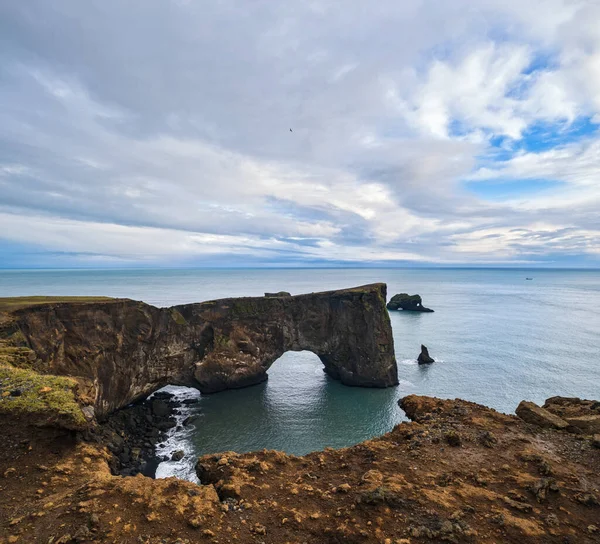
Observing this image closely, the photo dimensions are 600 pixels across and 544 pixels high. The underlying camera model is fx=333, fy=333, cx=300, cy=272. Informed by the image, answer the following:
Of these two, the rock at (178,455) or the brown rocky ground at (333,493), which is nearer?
the brown rocky ground at (333,493)

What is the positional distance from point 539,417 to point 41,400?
22137 millimetres

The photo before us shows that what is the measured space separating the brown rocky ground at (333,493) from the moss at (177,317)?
30103mm

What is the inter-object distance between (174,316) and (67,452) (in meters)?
31.0

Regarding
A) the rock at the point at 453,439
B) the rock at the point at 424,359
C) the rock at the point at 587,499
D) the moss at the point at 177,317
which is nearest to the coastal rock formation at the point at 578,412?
the rock at the point at 587,499

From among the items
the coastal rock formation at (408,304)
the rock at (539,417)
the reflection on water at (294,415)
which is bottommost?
the reflection on water at (294,415)

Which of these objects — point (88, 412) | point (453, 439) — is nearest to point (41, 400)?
point (88, 412)

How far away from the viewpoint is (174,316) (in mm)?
43781

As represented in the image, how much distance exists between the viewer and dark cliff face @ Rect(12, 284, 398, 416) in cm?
3253

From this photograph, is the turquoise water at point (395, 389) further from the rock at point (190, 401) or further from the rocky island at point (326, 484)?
the rocky island at point (326, 484)

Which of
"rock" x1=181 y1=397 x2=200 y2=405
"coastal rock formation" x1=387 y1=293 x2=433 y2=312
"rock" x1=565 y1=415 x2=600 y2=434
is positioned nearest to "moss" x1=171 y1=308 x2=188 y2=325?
"rock" x1=181 y1=397 x2=200 y2=405

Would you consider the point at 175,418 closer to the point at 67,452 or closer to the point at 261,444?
the point at 261,444

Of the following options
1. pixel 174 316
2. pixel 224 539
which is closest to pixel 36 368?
pixel 224 539

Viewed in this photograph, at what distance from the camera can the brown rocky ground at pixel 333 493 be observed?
928 cm

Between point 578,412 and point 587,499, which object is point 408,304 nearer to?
point 578,412
